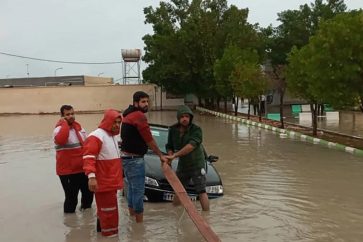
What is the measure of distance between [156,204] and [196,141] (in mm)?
1629

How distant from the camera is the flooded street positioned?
20.6 ft

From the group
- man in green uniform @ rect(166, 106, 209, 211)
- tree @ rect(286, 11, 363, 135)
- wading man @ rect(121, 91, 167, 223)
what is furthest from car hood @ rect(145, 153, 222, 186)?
tree @ rect(286, 11, 363, 135)

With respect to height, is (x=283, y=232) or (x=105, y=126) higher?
(x=105, y=126)

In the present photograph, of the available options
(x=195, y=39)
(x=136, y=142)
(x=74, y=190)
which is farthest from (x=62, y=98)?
(x=136, y=142)

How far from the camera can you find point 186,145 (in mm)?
6574

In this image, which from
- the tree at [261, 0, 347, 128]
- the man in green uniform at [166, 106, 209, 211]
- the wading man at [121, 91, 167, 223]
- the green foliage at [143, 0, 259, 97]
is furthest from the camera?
the tree at [261, 0, 347, 128]

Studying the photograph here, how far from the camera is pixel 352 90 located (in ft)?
47.2

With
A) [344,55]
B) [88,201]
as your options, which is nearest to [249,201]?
[88,201]

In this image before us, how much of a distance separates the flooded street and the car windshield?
1.29m

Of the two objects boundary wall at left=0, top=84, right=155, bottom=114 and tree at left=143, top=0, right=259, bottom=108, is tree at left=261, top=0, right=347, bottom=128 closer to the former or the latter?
tree at left=143, top=0, right=259, bottom=108

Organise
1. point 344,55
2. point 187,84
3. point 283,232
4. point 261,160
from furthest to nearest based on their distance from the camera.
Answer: point 187,84, point 344,55, point 261,160, point 283,232

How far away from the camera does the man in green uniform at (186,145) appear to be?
659 centimetres

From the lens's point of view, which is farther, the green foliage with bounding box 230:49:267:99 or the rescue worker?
the green foliage with bounding box 230:49:267:99

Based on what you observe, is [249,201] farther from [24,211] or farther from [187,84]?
[187,84]
